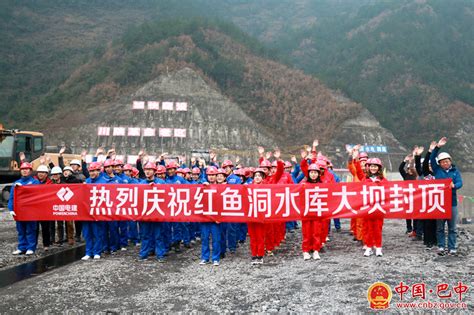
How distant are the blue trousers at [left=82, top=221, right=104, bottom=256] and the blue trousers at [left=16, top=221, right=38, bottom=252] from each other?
137 cm

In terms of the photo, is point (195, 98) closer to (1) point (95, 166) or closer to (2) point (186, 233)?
(2) point (186, 233)

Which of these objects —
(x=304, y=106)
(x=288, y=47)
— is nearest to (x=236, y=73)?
(x=304, y=106)

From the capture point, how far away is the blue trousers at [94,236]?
8625 millimetres

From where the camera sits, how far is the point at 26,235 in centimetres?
912

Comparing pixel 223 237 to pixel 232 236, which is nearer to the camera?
pixel 223 237

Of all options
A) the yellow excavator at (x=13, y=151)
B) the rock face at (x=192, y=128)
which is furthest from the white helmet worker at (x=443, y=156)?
the rock face at (x=192, y=128)

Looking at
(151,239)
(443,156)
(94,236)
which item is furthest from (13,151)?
(443,156)

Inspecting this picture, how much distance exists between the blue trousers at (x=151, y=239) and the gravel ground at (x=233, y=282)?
0.75 ft

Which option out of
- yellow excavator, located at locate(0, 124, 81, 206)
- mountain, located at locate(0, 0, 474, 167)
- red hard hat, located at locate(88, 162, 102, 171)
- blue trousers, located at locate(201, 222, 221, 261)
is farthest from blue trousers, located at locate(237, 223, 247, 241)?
mountain, located at locate(0, 0, 474, 167)

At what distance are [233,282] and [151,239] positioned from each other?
8.78 feet

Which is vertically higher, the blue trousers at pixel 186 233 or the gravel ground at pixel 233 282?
the blue trousers at pixel 186 233

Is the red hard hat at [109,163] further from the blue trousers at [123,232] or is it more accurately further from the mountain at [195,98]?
the mountain at [195,98]

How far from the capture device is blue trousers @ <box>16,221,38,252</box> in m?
9.05

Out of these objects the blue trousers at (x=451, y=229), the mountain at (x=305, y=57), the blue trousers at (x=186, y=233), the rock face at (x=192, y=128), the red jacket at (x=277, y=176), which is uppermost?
the mountain at (x=305, y=57)
